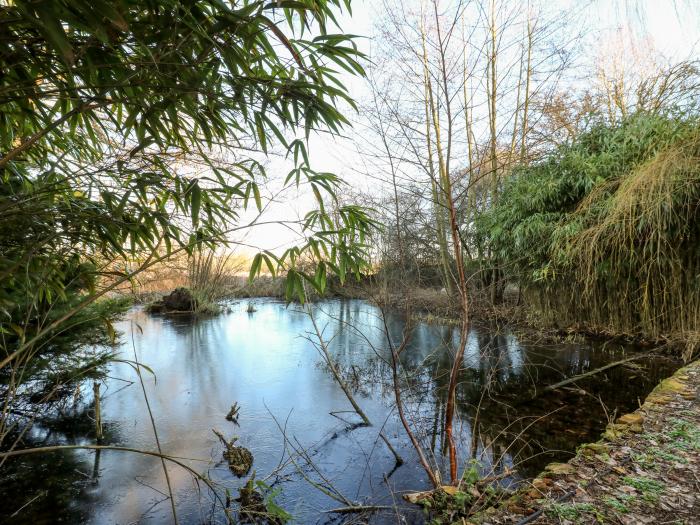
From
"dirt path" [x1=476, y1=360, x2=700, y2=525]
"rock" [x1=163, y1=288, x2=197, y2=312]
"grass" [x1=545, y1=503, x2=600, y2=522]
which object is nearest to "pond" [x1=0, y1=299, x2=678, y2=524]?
"dirt path" [x1=476, y1=360, x2=700, y2=525]

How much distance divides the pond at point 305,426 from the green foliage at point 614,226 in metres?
0.67

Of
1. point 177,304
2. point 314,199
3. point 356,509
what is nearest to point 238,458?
point 356,509

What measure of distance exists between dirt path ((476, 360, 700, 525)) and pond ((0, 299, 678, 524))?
305 millimetres

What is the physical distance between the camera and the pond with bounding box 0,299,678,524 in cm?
225

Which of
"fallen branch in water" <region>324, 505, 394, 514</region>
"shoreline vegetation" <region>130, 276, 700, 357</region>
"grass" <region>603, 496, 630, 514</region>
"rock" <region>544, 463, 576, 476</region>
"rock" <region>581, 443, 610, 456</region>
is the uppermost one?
"shoreline vegetation" <region>130, 276, 700, 357</region>

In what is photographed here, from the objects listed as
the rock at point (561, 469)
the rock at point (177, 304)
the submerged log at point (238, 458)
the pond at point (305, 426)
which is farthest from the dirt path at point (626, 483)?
the rock at point (177, 304)

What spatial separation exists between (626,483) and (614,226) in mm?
3412

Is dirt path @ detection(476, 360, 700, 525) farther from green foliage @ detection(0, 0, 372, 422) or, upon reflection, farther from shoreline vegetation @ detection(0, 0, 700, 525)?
green foliage @ detection(0, 0, 372, 422)

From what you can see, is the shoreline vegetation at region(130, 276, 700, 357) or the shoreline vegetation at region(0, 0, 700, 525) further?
the shoreline vegetation at region(130, 276, 700, 357)

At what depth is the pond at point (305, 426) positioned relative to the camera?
2248 mm

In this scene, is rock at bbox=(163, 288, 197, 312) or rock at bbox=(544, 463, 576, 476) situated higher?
rock at bbox=(163, 288, 197, 312)

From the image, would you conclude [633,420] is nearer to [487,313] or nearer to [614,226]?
[487,313]

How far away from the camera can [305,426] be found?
3299 mm

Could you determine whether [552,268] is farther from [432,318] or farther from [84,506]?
[84,506]
